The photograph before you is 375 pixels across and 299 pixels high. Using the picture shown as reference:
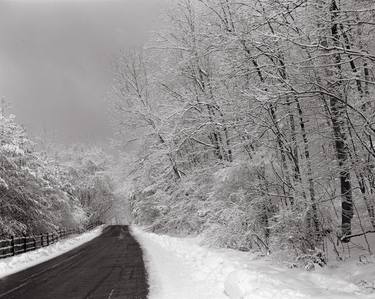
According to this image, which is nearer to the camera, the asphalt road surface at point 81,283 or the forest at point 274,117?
the forest at point 274,117

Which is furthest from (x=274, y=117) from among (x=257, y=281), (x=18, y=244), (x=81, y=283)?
(x=18, y=244)

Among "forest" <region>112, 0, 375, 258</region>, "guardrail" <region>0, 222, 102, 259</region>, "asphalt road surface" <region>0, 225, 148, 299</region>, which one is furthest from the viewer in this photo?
"guardrail" <region>0, 222, 102, 259</region>

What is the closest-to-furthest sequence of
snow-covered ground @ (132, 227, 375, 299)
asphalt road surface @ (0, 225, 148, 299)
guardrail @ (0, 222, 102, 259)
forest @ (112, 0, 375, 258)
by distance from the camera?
snow-covered ground @ (132, 227, 375, 299)
forest @ (112, 0, 375, 258)
asphalt road surface @ (0, 225, 148, 299)
guardrail @ (0, 222, 102, 259)

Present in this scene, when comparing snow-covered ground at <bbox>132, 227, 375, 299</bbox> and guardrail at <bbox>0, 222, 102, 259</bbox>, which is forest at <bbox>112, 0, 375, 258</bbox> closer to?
snow-covered ground at <bbox>132, 227, 375, 299</bbox>

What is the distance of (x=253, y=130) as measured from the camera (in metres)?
12.7

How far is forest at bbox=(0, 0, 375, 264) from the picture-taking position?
8.73 m

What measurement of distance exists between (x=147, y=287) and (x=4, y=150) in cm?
1810

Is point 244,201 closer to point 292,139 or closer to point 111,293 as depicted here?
point 292,139

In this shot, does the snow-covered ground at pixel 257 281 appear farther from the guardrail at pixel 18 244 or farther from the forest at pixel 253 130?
the guardrail at pixel 18 244

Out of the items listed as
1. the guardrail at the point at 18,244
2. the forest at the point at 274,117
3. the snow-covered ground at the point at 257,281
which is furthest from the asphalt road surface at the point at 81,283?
the guardrail at the point at 18,244

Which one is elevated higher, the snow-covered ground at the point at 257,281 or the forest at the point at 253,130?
the forest at the point at 253,130

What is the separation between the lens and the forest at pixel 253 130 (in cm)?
873

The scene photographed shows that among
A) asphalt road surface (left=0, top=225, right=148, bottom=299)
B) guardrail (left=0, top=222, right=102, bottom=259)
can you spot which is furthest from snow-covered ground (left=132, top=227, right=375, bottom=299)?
guardrail (left=0, top=222, right=102, bottom=259)

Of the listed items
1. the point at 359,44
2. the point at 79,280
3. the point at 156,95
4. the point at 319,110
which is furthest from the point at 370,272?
the point at 156,95
